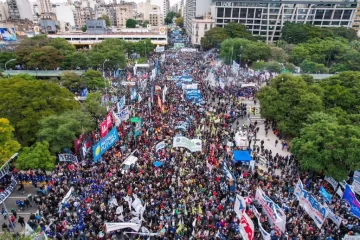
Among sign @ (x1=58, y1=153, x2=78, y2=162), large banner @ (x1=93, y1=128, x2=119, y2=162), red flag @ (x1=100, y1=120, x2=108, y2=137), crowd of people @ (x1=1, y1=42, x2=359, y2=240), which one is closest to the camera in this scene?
crowd of people @ (x1=1, y1=42, x2=359, y2=240)

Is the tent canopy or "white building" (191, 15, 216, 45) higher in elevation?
"white building" (191, 15, 216, 45)

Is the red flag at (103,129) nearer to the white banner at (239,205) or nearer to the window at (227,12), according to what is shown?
the white banner at (239,205)

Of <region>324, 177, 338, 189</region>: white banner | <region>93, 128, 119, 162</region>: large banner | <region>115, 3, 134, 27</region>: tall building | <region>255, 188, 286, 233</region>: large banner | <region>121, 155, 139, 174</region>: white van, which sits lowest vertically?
<region>324, 177, 338, 189</region>: white banner

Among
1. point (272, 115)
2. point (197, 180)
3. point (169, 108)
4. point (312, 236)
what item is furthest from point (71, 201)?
point (272, 115)

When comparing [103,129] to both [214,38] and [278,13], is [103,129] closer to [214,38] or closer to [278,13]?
[214,38]

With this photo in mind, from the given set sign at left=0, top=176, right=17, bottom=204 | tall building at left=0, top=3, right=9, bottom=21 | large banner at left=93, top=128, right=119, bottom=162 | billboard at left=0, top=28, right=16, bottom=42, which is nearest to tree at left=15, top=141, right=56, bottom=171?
sign at left=0, top=176, right=17, bottom=204

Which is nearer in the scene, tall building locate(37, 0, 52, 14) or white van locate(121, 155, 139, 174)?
white van locate(121, 155, 139, 174)

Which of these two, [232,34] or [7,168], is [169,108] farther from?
[232,34]

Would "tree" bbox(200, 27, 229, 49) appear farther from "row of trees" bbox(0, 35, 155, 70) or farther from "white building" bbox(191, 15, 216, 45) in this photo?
"row of trees" bbox(0, 35, 155, 70)
